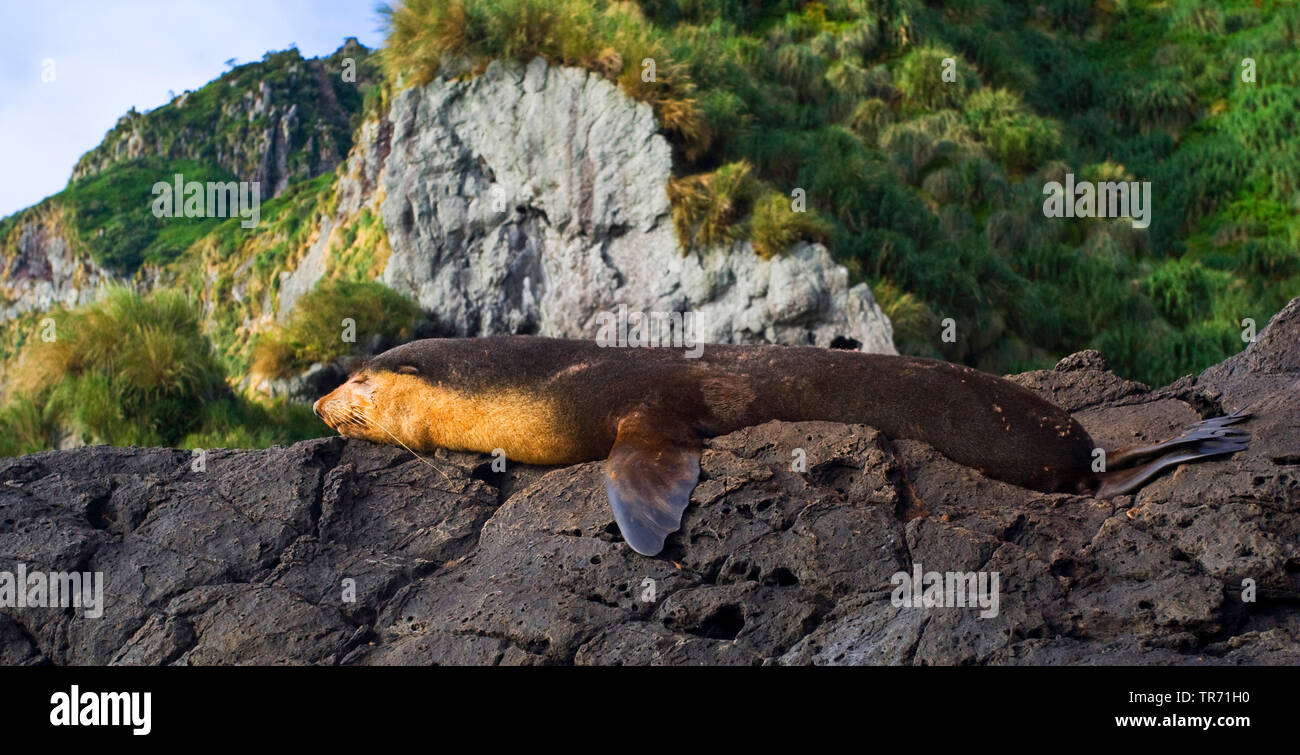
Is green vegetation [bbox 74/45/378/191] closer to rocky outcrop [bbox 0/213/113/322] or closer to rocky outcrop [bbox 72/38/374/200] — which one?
rocky outcrop [bbox 72/38/374/200]

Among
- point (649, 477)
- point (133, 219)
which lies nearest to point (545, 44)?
point (649, 477)

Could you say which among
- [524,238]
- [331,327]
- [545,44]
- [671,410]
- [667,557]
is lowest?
[667,557]

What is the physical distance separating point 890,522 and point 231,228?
2305 centimetres

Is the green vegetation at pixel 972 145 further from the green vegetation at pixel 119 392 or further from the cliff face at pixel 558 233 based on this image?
the green vegetation at pixel 119 392

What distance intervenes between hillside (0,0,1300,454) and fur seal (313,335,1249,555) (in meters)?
6.82

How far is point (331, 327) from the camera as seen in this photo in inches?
571

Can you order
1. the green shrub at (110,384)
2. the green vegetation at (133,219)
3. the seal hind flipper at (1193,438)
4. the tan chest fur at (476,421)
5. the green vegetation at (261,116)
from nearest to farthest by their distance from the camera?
the seal hind flipper at (1193,438) → the tan chest fur at (476,421) → the green shrub at (110,384) → the green vegetation at (133,219) → the green vegetation at (261,116)

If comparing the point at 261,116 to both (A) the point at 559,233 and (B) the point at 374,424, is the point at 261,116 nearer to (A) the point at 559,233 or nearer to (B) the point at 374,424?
(A) the point at 559,233

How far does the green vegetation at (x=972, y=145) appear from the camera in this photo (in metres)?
14.2

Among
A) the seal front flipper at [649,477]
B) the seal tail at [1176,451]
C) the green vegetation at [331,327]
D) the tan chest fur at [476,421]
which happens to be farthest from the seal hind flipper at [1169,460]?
the green vegetation at [331,327]

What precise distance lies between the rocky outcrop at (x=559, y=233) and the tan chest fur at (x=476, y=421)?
7.25 metres

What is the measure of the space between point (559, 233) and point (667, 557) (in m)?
10.4

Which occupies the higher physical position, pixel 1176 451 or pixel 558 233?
pixel 558 233
